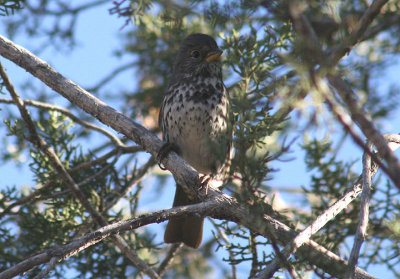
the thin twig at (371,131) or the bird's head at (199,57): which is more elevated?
the bird's head at (199,57)

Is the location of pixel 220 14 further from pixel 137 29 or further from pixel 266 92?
pixel 137 29

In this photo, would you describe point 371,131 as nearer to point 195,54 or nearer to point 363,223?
point 363,223

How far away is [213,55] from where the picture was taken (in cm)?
355

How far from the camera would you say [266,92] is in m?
3.10

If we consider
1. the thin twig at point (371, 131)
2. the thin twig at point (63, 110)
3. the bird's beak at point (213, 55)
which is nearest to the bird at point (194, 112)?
Result: the bird's beak at point (213, 55)

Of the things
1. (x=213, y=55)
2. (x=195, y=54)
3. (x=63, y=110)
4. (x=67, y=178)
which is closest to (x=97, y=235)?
(x=67, y=178)

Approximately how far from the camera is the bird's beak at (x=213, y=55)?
11.5 feet

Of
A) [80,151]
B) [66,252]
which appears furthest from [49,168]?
[66,252]

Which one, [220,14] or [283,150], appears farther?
[220,14]


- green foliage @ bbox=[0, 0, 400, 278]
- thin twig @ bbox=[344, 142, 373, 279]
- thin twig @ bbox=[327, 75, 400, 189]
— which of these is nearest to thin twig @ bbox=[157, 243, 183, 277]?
green foliage @ bbox=[0, 0, 400, 278]

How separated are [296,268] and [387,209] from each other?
0.98m

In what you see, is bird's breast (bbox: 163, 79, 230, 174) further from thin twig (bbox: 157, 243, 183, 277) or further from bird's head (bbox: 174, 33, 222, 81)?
thin twig (bbox: 157, 243, 183, 277)

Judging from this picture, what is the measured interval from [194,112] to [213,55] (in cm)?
53

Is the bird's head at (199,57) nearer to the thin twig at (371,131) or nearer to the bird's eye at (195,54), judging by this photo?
the bird's eye at (195,54)
